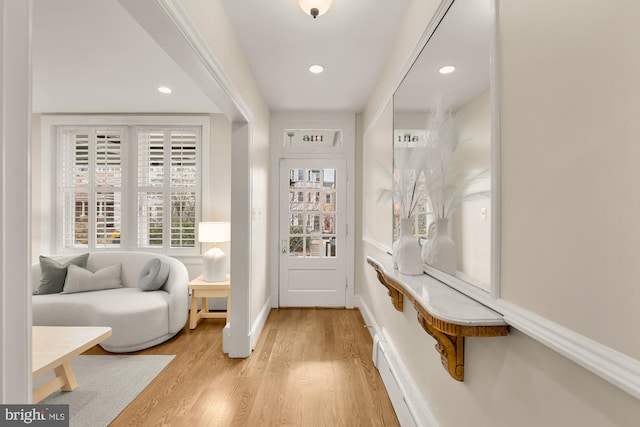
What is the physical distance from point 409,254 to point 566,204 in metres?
0.97

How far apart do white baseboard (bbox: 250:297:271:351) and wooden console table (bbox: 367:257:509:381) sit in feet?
6.26

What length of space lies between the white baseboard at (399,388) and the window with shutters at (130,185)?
275cm

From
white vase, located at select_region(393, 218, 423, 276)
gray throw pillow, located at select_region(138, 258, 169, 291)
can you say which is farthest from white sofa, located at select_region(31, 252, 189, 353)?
white vase, located at select_region(393, 218, 423, 276)

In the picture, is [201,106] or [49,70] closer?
[49,70]

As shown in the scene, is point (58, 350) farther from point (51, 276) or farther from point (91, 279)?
point (51, 276)

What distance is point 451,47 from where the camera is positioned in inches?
53.6

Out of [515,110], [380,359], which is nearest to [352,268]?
[380,359]

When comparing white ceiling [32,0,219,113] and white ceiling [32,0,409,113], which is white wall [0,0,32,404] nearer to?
white ceiling [32,0,409,113]

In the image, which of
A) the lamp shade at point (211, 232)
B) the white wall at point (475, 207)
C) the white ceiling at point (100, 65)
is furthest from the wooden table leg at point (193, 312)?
the white wall at point (475, 207)

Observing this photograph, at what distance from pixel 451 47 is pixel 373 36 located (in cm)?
117

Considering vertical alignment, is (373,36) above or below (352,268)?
above

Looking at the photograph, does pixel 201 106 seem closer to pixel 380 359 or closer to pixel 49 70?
pixel 49 70

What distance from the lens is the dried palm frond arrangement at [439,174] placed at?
119 cm

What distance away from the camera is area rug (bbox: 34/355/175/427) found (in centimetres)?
202
